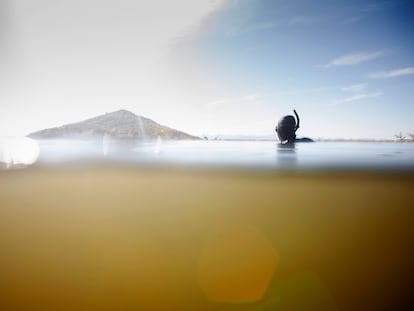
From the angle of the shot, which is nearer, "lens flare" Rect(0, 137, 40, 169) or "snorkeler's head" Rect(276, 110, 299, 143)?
"lens flare" Rect(0, 137, 40, 169)

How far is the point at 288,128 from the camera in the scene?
3856 centimetres

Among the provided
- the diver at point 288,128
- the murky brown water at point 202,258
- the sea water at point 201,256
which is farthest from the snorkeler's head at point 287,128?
the murky brown water at point 202,258

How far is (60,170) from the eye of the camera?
25.2 meters

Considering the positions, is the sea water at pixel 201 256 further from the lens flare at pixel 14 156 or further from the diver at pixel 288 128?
the diver at pixel 288 128

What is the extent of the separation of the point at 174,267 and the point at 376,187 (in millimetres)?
21035

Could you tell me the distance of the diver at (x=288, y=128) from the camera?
38188 mm

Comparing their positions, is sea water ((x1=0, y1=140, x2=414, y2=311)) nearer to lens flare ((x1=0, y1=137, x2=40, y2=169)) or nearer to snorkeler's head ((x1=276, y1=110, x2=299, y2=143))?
lens flare ((x1=0, y1=137, x2=40, y2=169))

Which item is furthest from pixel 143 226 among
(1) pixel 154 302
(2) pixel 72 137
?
(2) pixel 72 137

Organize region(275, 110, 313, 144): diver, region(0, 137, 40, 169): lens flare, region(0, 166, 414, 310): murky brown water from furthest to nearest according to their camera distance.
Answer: region(275, 110, 313, 144): diver
region(0, 137, 40, 169): lens flare
region(0, 166, 414, 310): murky brown water

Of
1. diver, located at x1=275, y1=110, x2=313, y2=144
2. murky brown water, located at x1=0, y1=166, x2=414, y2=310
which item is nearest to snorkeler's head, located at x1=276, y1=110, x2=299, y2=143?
diver, located at x1=275, y1=110, x2=313, y2=144

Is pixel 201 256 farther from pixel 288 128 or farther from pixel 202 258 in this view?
pixel 288 128

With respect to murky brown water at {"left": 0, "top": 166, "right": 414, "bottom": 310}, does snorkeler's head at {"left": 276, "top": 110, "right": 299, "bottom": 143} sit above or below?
above

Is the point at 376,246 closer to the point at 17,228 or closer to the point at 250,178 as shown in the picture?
the point at 17,228

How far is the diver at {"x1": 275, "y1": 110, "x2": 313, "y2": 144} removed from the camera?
3819 centimetres
